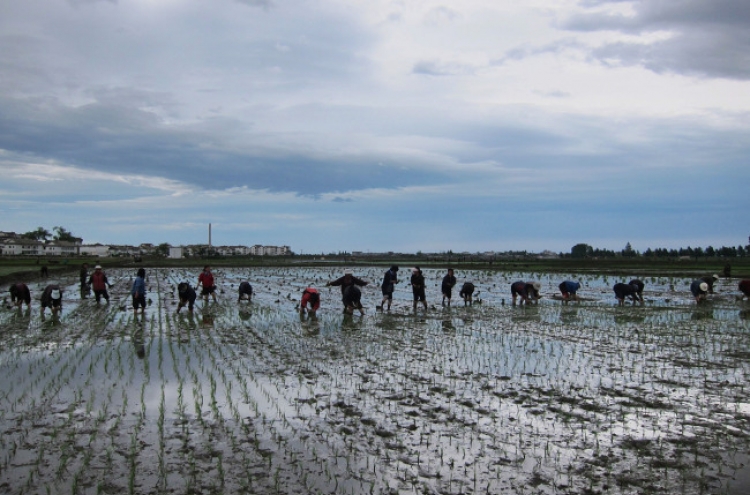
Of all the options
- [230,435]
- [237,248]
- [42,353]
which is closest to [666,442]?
[230,435]

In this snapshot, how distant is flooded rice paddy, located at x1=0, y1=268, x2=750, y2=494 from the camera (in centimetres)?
481

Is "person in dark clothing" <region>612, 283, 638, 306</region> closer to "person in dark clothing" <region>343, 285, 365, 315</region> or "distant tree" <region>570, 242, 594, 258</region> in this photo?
"person in dark clothing" <region>343, 285, 365, 315</region>

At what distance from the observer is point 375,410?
22.0 ft

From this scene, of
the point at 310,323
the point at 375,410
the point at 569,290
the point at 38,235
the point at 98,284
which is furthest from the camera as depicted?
the point at 38,235

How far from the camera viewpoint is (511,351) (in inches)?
417

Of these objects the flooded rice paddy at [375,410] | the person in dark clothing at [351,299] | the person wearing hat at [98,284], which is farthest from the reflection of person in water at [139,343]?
the person wearing hat at [98,284]

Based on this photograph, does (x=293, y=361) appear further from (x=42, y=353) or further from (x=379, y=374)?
(x=42, y=353)

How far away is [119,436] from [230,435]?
1.14m

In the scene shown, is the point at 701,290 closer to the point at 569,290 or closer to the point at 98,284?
the point at 569,290

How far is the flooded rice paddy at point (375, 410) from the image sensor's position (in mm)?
4809

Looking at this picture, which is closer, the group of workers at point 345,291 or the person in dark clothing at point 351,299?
the person in dark clothing at point 351,299

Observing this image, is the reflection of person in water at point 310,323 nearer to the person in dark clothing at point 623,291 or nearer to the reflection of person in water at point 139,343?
the reflection of person in water at point 139,343

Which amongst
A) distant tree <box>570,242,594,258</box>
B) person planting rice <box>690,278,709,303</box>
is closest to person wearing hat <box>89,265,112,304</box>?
person planting rice <box>690,278,709,303</box>

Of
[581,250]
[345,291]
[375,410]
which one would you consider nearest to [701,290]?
[345,291]
